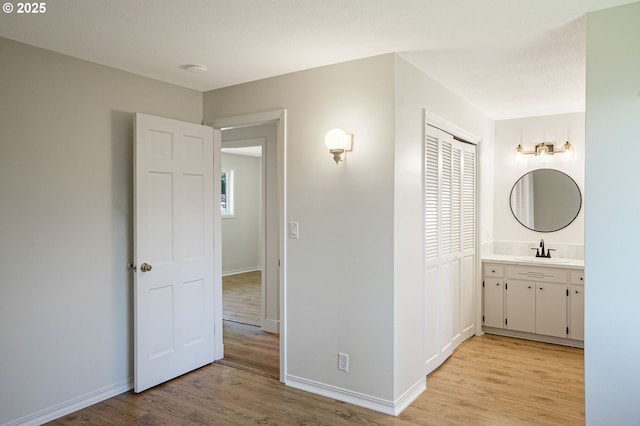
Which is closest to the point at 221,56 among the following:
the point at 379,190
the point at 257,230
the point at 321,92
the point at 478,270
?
the point at 321,92

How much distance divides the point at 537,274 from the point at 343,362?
255 centimetres

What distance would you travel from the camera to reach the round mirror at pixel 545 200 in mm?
4910

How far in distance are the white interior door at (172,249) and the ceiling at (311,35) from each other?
1.93ft

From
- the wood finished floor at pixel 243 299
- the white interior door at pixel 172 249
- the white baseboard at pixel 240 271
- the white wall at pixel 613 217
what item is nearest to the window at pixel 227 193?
the white baseboard at pixel 240 271

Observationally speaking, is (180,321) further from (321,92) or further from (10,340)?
(321,92)

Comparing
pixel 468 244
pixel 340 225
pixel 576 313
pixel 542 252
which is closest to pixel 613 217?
pixel 340 225

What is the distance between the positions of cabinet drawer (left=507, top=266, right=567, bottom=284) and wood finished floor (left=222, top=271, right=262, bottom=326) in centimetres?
295

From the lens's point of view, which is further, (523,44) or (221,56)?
(221,56)

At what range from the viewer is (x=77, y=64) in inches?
123

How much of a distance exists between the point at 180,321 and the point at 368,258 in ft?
5.65

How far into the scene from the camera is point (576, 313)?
441 cm

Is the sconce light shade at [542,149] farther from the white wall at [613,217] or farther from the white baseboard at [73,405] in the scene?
the white baseboard at [73,405]

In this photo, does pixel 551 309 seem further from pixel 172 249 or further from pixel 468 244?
pixel 172 249

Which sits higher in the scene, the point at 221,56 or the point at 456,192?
the point at 221,56
